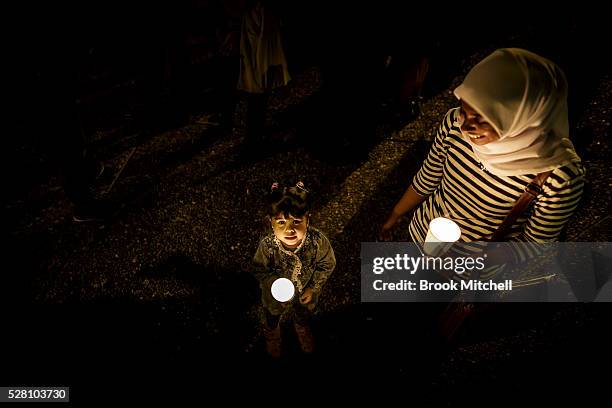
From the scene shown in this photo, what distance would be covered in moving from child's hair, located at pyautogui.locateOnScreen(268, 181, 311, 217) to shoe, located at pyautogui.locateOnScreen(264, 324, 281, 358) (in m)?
1.07

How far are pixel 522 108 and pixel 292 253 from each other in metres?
1.53

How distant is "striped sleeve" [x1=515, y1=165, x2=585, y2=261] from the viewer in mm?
1781

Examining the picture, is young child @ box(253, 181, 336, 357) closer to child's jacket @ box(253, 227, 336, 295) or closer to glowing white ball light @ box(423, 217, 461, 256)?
child's jacket @ box(253, 227, 336, 295)

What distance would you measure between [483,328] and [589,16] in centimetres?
413

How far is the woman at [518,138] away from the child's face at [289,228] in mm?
1051

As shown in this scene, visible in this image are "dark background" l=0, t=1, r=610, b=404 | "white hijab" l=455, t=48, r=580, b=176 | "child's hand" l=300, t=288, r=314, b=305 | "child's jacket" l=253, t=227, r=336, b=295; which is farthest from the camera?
"dark background" l=0, t=1, r=610, b=404

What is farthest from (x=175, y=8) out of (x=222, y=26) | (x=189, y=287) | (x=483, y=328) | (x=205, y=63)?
(x=483, y=328)

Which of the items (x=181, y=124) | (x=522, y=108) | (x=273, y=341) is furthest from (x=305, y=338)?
(x=181, y=124)

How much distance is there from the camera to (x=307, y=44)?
196 inches

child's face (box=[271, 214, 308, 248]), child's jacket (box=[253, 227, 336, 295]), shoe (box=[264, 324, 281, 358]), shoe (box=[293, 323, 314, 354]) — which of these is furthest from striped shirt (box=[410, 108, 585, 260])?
A: shoe (box=[264, 324, 281, 358])

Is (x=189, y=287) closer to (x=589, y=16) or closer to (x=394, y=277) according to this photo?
(x=394, y=277)

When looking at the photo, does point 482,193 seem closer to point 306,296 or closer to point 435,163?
point 435,163

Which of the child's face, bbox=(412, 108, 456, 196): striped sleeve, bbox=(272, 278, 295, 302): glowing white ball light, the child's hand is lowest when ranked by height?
the child's hand

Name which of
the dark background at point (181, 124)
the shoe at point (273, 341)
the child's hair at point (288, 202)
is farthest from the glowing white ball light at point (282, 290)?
the dark background at point (181, 124)
